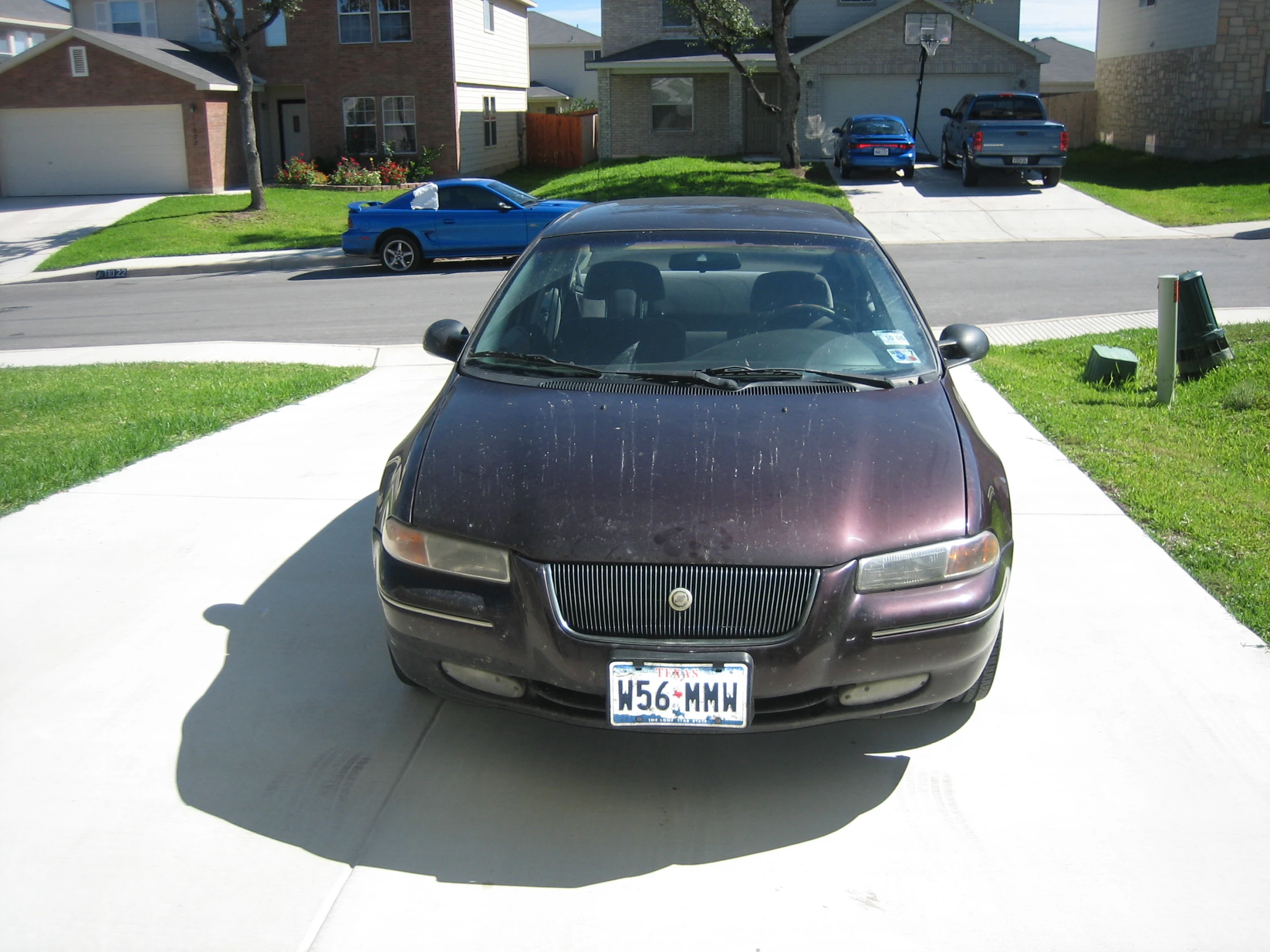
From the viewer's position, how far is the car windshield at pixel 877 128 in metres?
26.8

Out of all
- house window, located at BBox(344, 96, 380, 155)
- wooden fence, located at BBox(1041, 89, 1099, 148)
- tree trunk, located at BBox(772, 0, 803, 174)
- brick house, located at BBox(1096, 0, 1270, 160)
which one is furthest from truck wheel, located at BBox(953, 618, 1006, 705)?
wooden fence, located at BBox(1041, 89, 1099, 148)

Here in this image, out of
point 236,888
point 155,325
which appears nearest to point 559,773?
point 236,888

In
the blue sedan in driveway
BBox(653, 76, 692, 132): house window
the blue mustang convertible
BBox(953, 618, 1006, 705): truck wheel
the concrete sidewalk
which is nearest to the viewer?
the concrete sidewalk

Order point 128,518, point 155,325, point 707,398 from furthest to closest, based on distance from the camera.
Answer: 1. point 155,325
2. point 128,518
3. point 707,398

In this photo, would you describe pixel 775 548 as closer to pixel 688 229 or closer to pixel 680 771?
pixel 680 771

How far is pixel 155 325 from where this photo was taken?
14570mm

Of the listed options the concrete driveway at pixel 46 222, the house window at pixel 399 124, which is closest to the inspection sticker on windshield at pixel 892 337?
the concrete driveway at pixel 46 222

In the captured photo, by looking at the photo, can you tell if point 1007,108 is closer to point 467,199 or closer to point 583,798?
point 467,199

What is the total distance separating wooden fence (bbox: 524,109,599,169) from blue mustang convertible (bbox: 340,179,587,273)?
18949mm

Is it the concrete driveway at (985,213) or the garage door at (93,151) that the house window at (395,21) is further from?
the concrete driveway at (985,213)

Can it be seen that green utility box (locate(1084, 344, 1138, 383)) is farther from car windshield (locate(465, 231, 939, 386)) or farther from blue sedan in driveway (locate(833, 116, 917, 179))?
blue sedan in driveway (locate(833, 116, 917, 179))

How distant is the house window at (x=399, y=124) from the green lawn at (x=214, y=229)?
400 centimetres

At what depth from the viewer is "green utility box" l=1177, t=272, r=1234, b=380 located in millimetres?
8688

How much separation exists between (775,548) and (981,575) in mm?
654
